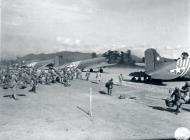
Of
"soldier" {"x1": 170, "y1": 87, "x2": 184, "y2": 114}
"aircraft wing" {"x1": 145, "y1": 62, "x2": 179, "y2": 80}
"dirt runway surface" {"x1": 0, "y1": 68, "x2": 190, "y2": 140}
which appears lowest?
"dirt runway surface" {"x1": 0, "y1": 68, "x2": 190, "y2": 140}

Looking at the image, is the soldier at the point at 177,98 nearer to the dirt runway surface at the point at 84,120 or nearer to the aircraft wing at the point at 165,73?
the dirt runway surface at the point at 84,120

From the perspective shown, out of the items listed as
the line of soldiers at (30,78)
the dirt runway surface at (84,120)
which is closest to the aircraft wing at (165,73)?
the line of soldiers at (30,78)

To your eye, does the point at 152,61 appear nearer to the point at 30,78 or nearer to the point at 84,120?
the point at 30,78

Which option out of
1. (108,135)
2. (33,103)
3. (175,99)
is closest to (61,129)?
(108,135)

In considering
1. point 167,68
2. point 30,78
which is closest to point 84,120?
point 30,78

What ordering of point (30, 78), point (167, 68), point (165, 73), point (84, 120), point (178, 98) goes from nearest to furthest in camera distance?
point (84, 120) < point (178, 98) < point (30, 78) < point (165, 73) < point (167, 68)

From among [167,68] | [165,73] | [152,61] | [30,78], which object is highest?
[152,61]

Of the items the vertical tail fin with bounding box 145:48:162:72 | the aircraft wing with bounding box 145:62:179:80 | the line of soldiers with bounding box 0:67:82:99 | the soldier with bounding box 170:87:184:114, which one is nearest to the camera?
the soldier with bounding box 170:87:184:114

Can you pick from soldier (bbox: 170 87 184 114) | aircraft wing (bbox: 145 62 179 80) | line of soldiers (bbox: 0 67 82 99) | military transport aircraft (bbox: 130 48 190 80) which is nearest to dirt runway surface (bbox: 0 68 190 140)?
soldier (bbox: 170 87 184 114)

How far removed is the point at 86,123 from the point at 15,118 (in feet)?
13.2

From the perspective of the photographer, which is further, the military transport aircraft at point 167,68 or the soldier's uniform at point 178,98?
the military transport aircraft at point 167,68

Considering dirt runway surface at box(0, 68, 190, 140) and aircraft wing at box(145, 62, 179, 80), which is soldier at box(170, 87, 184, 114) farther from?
aircraft wing at box(145, 62, 179, 80)

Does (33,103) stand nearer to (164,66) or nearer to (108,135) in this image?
(108,135)

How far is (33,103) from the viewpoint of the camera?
17.4 metres
